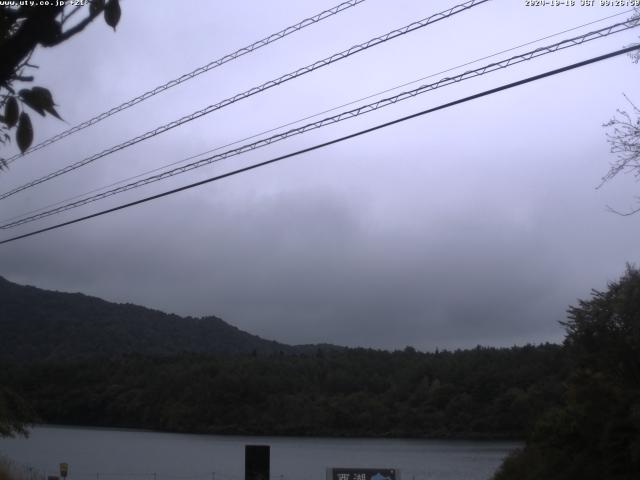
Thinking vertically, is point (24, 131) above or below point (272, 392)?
below

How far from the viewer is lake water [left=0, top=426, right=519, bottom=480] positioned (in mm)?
31516

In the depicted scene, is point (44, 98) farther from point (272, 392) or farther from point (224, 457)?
point (272, 392)

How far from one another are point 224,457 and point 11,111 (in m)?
37.8

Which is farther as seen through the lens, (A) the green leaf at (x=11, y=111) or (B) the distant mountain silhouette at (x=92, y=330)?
(B) the distant mountain silhouette at (x=92, y=330)

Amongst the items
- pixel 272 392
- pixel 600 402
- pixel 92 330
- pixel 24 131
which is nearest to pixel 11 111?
Result: pixel 24 131

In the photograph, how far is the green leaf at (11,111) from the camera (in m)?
3.72

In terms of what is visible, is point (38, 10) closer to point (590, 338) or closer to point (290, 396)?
point (590, 338)

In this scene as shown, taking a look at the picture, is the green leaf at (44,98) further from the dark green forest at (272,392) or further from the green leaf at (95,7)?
the dark green forest at (272,392)

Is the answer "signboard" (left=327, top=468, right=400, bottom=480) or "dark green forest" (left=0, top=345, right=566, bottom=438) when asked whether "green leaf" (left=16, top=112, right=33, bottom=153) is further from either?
"dark green forest" (left=0, top=345, right=566, bottom=438)

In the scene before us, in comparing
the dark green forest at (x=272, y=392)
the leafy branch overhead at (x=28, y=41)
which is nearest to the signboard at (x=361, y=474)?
the leafy branch overhead at (x=28, y=41)

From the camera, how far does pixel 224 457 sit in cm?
3969

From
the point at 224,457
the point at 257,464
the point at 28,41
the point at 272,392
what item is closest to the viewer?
the point at 28,41

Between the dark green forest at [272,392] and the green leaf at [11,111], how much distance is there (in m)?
42.6

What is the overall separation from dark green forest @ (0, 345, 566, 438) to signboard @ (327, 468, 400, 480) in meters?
28.3
